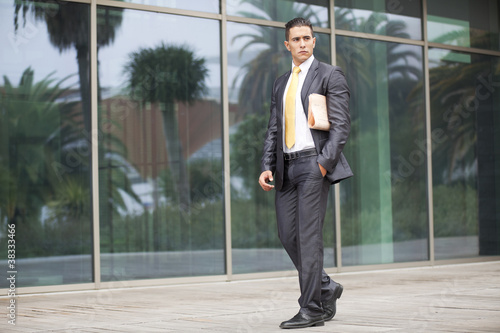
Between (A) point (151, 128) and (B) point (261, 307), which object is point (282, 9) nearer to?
(A) point (151, 128)

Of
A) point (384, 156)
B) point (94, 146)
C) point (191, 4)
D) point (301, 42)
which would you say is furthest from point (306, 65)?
point (384, 156)

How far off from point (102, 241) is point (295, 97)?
323 centimetres

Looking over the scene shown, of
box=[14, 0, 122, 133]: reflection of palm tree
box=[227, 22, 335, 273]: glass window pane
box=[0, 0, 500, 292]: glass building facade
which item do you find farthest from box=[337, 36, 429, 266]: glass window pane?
box=[14, 0, 122, 133]: reflection of palm tree

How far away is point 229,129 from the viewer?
24.0ft

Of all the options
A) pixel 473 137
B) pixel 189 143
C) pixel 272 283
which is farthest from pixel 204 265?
pixel 473 137

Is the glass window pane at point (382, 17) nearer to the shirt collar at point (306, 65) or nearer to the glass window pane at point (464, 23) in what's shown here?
the glass window pane at point (464, 23)

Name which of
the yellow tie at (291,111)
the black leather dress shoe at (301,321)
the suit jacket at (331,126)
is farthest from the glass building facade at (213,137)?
the black leather dress shoe at (301,321)

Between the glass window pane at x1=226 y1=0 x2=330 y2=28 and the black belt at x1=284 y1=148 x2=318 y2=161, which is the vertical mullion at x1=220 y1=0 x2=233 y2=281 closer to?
the glass window pane at x1=226 y1=0 x2=330 y2=28

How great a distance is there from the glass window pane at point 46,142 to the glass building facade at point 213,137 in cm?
1

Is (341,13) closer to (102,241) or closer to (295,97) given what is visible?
(102,241)

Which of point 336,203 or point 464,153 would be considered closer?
point 336,203

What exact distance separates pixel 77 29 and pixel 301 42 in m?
3.30

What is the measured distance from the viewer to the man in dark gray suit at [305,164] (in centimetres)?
369

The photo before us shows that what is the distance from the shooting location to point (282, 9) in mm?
Result: 7734
